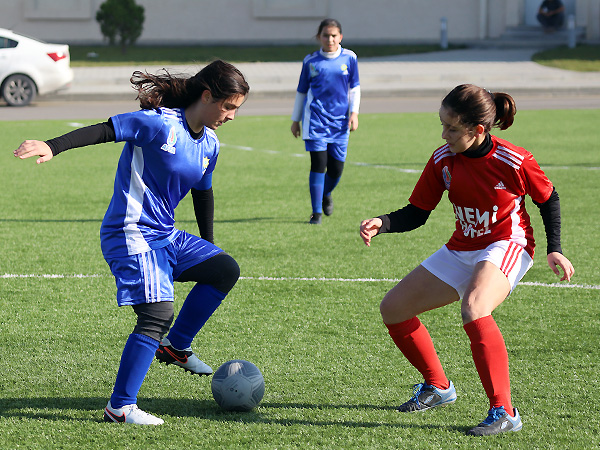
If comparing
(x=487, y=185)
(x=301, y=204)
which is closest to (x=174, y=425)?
(x=487, y=185)

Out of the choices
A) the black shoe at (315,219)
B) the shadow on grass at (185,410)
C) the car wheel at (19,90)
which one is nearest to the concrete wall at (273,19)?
the car wheel at (19,90)

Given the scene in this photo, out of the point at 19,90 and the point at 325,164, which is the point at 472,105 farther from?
the point at 19,90

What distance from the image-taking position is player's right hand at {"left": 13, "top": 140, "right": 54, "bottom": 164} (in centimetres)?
359

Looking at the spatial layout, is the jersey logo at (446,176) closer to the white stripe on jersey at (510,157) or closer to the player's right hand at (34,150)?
the white stripe on jersey at (510,157)

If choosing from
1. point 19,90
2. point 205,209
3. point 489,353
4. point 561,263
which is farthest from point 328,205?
point 19,90

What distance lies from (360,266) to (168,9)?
105 ft

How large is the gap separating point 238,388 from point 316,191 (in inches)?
201

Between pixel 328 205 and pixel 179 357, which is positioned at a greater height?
pixel 179 357

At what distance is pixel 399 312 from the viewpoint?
4.16 m

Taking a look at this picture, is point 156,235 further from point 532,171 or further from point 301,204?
point 301,204

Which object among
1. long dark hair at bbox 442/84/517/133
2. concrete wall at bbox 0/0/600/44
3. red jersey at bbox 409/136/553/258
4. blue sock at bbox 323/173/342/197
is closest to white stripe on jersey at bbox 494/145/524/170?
red jersey at bbox 409/136/553/258

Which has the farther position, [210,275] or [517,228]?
[210,275]

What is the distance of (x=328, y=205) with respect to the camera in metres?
9.62

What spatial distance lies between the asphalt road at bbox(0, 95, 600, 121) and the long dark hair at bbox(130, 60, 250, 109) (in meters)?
15.4
